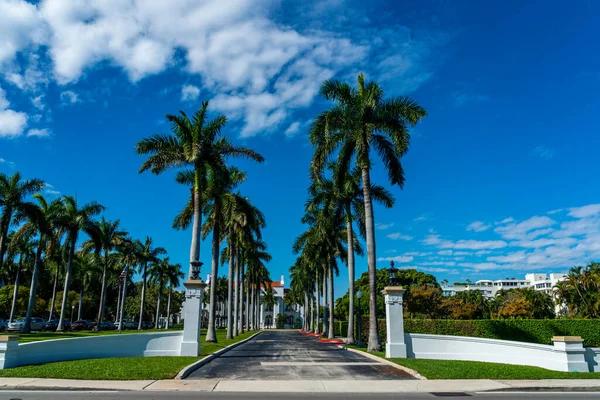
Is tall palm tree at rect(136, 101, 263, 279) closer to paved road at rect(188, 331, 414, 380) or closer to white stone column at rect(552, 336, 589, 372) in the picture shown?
paved road at rect(188, 331, 414, 380)

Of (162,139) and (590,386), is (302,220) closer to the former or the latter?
(162,139)

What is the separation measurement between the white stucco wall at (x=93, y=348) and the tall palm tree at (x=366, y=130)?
985 cm

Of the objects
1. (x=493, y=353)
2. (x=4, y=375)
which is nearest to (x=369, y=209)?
(x=493, y=353)

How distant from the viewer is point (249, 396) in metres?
10.4

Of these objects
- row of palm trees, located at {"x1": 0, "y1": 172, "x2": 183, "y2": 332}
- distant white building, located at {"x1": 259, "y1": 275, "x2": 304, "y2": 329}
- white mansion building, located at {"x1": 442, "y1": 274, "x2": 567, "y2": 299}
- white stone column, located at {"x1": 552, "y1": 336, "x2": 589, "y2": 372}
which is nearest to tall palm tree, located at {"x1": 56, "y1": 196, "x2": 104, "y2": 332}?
row of palm trees, located at {"x1": 0, "y1": 172, "x2": 183, "y2": 332}

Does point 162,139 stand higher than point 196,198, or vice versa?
point 162,139

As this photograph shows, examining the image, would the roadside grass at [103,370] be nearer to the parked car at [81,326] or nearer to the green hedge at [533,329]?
the green hedge at [533,329]

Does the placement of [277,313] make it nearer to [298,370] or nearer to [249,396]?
[298,370]

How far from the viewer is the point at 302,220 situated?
45094 millimetres

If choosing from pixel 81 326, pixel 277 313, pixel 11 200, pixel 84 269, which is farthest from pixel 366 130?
pixel 277 313

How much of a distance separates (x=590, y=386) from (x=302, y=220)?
34041mm

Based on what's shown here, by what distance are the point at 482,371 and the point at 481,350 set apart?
13.3ft

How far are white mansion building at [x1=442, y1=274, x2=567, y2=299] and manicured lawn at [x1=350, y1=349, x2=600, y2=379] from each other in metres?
140

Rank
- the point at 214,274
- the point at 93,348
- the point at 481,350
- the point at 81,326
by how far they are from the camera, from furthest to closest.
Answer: the point at 81,326 → the point at 214,274 → the point at 481,350 → the point at 93,348
